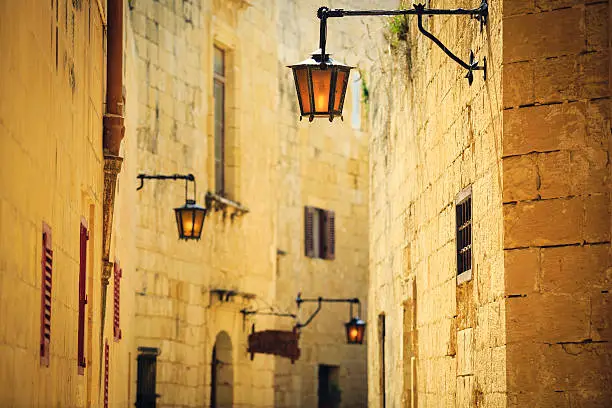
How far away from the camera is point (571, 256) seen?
694cm

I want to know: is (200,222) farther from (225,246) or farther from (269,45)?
(269,45)

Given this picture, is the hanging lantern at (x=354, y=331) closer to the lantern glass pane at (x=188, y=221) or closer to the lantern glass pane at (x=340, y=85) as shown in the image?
the lantern glass pane at (x=188, y=221)

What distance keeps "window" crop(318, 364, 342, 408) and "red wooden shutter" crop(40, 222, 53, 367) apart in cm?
2001

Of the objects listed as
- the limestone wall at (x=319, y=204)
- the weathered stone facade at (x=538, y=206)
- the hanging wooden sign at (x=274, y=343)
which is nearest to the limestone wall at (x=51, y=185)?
the weathered stone facade at (x=538, y=206)

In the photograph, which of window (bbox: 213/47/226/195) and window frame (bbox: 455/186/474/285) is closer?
window frame (bbox: 455/186/474/285)

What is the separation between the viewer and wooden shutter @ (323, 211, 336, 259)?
26578mm

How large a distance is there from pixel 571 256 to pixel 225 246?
13954 mm

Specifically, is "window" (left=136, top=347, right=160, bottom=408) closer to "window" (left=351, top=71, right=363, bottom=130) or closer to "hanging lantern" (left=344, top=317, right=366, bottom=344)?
"hanging lantern" (left=344, top=317, right=366, bottom=344)

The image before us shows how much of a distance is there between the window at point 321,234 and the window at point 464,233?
17.1 m

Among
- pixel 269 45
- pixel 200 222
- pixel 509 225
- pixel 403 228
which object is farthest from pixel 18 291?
pixel 269 45

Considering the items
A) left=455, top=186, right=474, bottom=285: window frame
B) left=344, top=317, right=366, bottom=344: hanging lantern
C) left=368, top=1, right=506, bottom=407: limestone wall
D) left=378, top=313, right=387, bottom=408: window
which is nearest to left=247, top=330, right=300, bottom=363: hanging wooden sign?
left=344, top=317, right=366, bottom=344: hanging lantern

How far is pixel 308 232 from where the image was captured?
2580cm

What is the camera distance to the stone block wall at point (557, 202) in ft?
22.5

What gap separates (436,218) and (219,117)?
11.9 m
